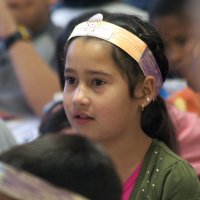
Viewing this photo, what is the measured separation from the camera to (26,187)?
2.35 ft

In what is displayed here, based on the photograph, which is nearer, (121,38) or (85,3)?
(121,38)

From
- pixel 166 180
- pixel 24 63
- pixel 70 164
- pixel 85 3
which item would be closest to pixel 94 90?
pixel 166 180

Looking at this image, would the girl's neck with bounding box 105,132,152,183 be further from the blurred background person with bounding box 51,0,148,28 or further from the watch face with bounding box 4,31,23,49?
the blurred background person with bounding box 51,0,148,28

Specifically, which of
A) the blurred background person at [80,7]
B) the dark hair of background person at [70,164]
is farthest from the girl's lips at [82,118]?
the blurred background person at [80,7]

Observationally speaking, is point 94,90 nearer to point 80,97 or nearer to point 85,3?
point 80,97

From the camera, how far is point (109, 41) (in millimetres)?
1267

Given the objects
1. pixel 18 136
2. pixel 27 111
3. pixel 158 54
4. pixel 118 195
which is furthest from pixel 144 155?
pixel 27 111

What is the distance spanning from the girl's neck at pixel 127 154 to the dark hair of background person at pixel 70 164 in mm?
488

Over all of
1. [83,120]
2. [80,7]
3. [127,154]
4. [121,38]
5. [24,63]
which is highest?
[121,38]

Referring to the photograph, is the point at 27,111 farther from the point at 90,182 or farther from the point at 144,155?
the point at 90,182

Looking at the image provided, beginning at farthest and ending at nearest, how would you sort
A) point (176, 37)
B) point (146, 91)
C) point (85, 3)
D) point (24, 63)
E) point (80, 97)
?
point (85, 3)
point (24, 63)
point (176, 37)
point (146, 91)
point (80, 97)

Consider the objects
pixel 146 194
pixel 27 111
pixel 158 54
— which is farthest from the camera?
pixel 27 111

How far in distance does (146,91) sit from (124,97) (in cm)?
7

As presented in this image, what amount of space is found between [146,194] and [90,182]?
0.49m
